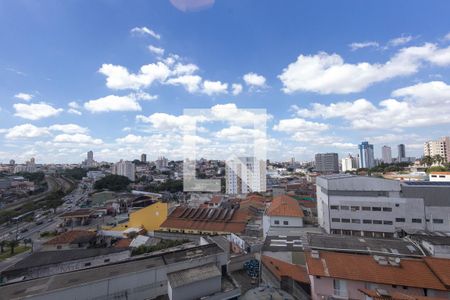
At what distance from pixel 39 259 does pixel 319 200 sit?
16932mm

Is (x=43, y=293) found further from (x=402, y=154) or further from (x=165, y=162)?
(x=402, y=154)

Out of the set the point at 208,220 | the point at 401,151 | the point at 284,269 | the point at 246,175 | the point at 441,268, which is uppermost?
the point at 401,151

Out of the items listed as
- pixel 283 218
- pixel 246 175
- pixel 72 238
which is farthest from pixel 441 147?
pixel 72 238

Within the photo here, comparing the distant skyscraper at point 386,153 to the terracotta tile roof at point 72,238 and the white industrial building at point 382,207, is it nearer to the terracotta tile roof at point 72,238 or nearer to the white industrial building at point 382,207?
the white industrial building at point 382,207

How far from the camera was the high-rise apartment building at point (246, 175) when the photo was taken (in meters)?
38.2

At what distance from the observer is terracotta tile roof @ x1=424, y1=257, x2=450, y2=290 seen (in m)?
6.23

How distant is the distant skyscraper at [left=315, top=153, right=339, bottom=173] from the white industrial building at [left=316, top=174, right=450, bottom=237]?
65.2 meters

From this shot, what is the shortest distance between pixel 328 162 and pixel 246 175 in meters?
47.5

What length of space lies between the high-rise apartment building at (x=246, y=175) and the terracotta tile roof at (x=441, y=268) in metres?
30.4

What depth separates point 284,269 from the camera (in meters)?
8.53

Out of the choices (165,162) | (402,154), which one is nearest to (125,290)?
(165,162)

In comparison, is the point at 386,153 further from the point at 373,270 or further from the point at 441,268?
the point at 373,270

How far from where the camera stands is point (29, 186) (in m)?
46.6

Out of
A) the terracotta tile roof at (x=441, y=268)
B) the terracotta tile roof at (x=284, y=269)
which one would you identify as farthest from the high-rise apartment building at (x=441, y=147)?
the terracotta tile roof at (x=284, y=269)
